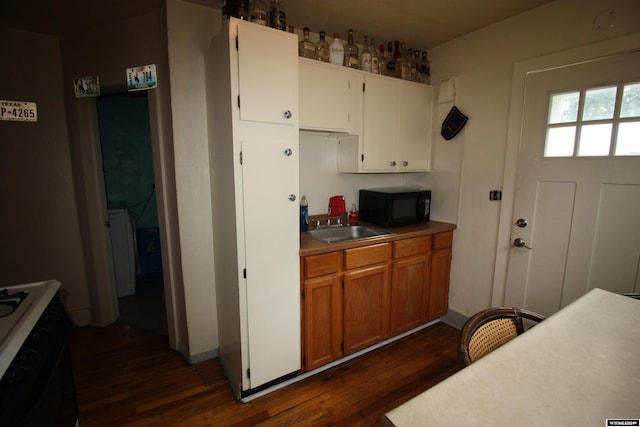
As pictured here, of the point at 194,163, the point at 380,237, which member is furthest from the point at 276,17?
the point at 380,237

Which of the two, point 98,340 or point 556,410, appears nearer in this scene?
point 556,410

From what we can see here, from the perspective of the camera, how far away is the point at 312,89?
2107 mm

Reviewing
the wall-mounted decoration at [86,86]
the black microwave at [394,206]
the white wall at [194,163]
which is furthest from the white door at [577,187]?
the wall-mounted decoration at [86,86]

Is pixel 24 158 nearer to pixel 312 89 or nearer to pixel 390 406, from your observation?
pixel 312 89

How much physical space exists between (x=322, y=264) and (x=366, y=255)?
14.3 inches

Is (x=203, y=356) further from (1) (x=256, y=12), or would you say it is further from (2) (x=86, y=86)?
(1) (x=256, y=12)

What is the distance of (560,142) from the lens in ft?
6.56

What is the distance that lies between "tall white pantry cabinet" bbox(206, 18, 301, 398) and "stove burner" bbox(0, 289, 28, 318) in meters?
0.92

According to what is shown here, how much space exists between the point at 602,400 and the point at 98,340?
3.20 m

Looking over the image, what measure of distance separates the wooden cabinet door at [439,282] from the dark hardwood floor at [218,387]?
10.7 inches

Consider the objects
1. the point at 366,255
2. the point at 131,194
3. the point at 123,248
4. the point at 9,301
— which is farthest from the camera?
the point at 131,194

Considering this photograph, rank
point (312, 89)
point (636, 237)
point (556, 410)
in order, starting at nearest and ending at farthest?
1. point (556, 410)
2. point (636, 237)
3. point (312, 89)

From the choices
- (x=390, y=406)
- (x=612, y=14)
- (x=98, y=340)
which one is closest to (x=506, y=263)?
(x=390, y=406)

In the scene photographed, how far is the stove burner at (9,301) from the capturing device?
1.15 m
